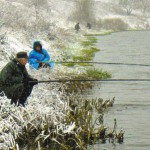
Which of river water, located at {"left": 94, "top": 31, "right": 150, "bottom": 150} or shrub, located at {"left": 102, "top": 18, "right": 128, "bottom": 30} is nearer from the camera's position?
river water, located at {"left": 94, "top": 31, "right": 150, "bottom": 150}

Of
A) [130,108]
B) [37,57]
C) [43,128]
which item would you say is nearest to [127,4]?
[37,57]

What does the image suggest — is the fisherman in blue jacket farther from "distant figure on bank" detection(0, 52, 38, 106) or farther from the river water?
"distant figure on bank" detection(0, 52, 38, 106)

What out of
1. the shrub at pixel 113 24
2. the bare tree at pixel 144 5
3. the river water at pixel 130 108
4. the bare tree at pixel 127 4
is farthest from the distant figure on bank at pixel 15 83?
the bare tree at pixel 144 5

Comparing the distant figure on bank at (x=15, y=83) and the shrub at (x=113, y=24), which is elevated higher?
the shrub at (x=113, y=24)

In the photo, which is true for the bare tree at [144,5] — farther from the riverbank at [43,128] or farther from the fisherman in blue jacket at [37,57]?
the riverbank at [43,128]

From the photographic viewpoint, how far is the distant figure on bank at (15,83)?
1111cm

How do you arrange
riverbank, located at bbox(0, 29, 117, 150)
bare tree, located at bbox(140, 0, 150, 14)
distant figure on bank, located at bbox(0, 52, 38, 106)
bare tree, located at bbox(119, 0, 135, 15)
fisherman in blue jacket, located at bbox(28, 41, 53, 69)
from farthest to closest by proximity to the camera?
bare tree, located at bbox(140, 0, 150, 14), bare tree, located at bbox(119, 0, 135, 15), fisherman in blue jacket, located at bbox(28, 41, 53, 69), distant figure on bank, located at bbox(0, 52, 38, 106), riverbank, located at bbox(0, 29, 117, 150)

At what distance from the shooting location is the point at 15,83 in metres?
11.2

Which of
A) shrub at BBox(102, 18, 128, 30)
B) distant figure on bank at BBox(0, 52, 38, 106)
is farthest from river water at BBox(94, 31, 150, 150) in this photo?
shrub at BBox(102, 18, 128, 30)

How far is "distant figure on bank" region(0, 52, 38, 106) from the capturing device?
11109mm

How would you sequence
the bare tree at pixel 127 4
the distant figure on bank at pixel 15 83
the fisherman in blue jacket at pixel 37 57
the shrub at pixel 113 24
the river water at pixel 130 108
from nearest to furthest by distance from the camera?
the distant figure on bank at pixel 15 83 < the river water at pixel 130 108 < the fisherman in blue jacket at pixel 37 57 < the shrub at pixel 113 24 < the bare tree at pixel 127 4

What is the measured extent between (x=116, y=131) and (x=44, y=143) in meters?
2.53

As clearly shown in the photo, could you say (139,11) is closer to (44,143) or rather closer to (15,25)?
(15,25)

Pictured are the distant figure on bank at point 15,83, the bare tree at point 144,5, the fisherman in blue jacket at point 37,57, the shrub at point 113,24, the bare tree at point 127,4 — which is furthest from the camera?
the bare tree at point 144,5
